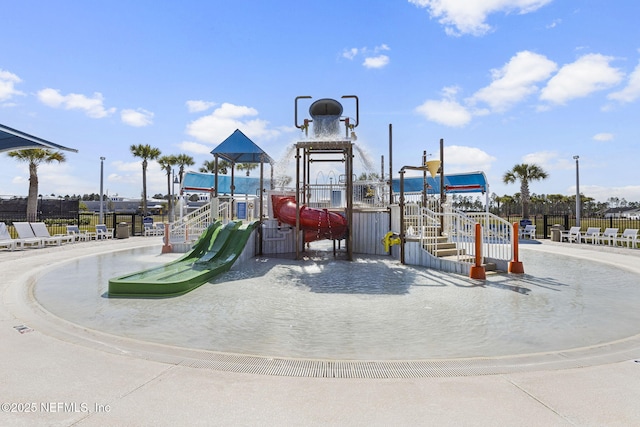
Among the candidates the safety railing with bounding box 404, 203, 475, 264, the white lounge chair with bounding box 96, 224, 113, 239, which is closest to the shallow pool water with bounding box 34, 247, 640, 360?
the safety railing with bounding box 404, 203, 475, 264

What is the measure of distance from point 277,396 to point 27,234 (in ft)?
62.2

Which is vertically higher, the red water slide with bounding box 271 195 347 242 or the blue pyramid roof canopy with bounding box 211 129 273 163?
the blue pyramid roof canopy with bounding box 211 129 273 163

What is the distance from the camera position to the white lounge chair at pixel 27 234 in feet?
53.0

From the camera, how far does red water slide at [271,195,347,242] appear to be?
13.4 m

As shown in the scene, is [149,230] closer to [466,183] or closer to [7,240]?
[7,240]

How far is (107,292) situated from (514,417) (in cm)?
776

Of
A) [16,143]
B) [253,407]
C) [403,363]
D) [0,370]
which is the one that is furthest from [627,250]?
[16,143]

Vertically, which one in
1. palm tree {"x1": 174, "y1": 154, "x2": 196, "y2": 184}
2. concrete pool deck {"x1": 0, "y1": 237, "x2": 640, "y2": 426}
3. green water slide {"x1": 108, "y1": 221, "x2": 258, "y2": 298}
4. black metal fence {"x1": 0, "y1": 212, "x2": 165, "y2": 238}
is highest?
palm tree {"x1": 174, "y1": 154, "x2": 196, "y2": 184}

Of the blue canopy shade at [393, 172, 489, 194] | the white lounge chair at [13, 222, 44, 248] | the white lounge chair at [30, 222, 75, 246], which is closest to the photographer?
the white lounge chair at [13, 222, 44, 248]

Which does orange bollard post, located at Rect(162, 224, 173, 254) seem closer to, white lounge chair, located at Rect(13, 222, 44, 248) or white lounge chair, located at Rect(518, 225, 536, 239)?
white lounge chair, located at Rect(13, 222, 44, 248)

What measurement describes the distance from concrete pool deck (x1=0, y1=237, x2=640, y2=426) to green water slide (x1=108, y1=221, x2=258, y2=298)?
3.30m

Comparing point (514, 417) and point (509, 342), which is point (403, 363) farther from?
point (509, 342)

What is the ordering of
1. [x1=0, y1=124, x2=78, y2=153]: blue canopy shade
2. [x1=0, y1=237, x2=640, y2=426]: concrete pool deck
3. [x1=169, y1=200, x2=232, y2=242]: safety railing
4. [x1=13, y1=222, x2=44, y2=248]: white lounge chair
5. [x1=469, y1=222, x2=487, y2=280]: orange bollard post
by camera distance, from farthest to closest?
1. [x1=13, y1=222, x2=44, y2=248]: white lounge chair
2. [x1=169, y1=200, x2=232, y2=242]: safety railing
3. [x1=0, y1=124, x2=78, y2=153]: blue canopy shade
4. [x1=469, y1=222, x2=487, y2=280]: orange bollard post
5. [x1=0, y1=237, x2=640, y2=426]: concrete pool deck

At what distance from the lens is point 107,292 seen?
25.1ft
